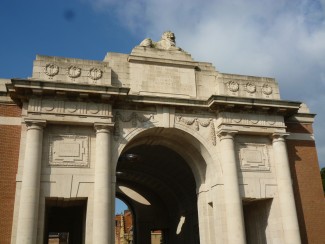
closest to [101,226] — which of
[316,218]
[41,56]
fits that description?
[41,56]

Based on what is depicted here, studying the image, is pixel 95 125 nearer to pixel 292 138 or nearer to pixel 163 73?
pixel 163 73

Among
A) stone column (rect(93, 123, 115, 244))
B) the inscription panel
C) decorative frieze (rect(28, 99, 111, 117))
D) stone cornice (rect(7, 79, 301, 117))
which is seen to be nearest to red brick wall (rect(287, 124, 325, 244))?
stone cornice (rect(7, 79, 301, 117))

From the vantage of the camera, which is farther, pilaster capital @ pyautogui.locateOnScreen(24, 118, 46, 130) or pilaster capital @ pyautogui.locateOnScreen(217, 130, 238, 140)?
pilaster capital @ pyautogui.locateOnScreen(217, 130, 238, 140)

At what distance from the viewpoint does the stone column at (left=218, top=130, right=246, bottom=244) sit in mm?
15938

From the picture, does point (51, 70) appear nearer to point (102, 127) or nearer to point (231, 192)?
point (102, 127)

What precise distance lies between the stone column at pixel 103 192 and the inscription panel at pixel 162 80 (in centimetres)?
271

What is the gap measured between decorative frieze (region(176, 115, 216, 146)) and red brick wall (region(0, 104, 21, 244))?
6.82m

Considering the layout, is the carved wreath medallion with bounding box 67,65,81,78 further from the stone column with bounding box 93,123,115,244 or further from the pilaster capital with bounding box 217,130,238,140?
the pilaster capital with bounding box 217,130,238,140

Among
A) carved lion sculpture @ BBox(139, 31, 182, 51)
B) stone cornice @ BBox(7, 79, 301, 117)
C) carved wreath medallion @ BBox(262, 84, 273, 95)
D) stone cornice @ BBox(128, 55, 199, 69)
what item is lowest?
stone cornice @ BBox(7, 79, 301, 117)

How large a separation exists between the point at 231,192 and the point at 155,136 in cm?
437

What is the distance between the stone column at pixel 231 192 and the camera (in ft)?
52.3

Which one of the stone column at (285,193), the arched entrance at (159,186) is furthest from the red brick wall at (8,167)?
the stone column at (285,193)

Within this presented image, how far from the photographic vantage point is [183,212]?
26.5 meters

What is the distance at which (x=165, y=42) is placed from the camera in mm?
19094
